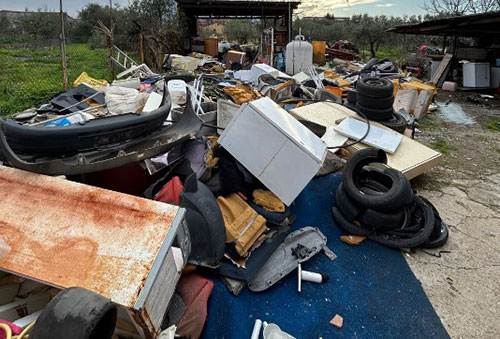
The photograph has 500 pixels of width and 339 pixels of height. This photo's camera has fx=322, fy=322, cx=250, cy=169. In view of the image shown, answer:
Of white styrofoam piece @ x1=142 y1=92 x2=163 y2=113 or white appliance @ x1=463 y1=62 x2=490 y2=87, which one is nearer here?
white styrofoam piece @ x1=142 y1=92 x2=163 y2=113

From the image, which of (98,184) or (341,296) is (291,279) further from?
(98,184)

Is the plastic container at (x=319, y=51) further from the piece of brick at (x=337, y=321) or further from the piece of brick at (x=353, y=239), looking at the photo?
the piece of brick at (x=337, y=321)

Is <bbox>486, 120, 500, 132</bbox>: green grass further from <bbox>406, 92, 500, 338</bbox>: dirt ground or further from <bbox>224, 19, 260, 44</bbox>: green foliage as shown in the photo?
<bbox>224, 19, 260, 44</bbox>: green foliage

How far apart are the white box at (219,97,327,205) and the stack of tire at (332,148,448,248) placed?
1.90 feet

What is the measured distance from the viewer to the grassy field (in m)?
6.52

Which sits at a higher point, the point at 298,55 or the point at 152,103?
the point at 298,55

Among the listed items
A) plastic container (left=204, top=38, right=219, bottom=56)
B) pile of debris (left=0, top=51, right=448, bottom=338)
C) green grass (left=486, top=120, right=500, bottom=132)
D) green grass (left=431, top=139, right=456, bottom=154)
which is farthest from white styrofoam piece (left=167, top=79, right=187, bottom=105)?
plastic container (left=204, top=38, right=219, bottom=56)

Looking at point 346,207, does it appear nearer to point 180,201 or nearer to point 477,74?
point 180,201

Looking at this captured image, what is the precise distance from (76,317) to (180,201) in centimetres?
105

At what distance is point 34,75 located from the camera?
910 centimetres

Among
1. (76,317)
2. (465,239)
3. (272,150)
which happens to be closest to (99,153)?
(272,150)

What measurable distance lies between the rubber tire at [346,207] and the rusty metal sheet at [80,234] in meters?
1.74

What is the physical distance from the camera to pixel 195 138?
10.1 feet

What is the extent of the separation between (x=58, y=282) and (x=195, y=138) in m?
1.82
